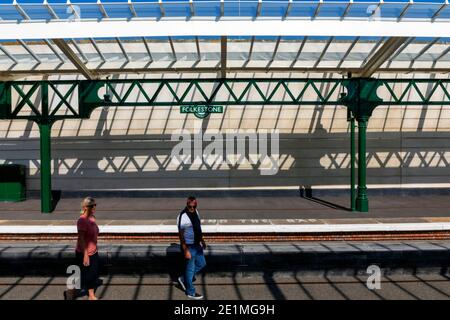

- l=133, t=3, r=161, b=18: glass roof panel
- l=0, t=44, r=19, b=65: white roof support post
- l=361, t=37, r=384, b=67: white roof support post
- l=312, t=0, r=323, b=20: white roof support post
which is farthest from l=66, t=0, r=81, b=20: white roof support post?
l=361, t=37, r=384, b=67: white roof support post

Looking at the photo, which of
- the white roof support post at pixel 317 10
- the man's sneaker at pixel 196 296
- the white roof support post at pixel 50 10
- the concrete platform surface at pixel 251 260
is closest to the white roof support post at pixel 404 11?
the white roof support post at pixel 317 10

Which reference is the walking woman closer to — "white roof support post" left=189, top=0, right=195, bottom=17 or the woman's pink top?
the woman's pink top

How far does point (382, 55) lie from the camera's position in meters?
13.2

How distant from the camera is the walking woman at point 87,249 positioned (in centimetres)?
566

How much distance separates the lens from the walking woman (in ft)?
18.6

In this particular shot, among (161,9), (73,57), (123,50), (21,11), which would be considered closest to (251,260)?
(161,9)

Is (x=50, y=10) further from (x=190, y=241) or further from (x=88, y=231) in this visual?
(x=190, y=241)

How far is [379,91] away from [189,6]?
1233cm

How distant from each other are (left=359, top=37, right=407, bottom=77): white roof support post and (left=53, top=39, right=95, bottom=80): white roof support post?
1050cm

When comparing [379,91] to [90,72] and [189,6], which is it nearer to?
[189,6]

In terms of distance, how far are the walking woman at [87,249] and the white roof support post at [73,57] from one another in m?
8.09

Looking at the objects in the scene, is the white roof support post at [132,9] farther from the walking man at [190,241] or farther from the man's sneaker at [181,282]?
the man's sneaker at [181,282]

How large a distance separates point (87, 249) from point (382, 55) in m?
11.7

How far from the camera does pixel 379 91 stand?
19.1 m
